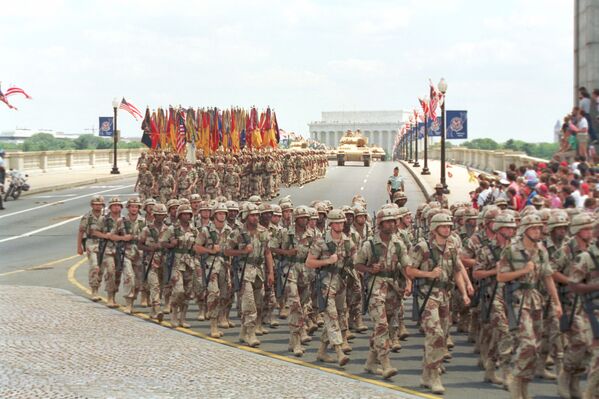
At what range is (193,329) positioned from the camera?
17.3 m

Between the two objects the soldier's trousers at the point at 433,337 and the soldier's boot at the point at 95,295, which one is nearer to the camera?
the soldier's trousers at the point at 433,337

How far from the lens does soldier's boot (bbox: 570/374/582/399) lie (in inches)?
473

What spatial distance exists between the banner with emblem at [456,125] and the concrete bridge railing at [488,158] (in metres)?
3.03

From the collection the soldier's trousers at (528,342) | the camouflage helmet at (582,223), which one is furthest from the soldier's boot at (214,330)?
the camouflage helmet at (582,223)

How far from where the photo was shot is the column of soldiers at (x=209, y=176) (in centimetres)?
3747

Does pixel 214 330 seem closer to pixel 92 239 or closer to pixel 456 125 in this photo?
pixel 92 239

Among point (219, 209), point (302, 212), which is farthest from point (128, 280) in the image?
point (302, 212)

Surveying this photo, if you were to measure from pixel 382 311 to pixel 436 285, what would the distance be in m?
0.86

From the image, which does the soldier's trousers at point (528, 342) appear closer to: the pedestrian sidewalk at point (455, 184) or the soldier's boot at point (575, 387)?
the soldier's boot at point (575, 387)

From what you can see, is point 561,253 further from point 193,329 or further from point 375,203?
point 375,203

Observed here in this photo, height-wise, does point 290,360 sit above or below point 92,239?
below

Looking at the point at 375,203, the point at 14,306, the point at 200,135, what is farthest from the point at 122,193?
the point at 14,306

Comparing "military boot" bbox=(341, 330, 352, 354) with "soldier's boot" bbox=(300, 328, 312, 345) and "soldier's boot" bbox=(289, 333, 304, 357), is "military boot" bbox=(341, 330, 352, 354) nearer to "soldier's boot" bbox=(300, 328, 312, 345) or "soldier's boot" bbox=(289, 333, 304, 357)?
"soldier's boot" bbox=(289, 333, 304, 357)

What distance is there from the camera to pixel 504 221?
13008 mm
